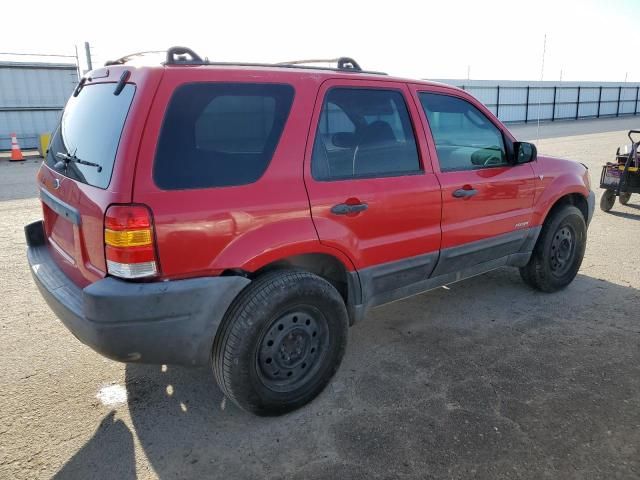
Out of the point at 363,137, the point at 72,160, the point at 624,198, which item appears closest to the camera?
the point at 72,160

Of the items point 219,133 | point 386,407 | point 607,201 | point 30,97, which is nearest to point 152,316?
point 219,133

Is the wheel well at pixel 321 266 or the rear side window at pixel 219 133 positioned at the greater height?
the rear side window at pixel 219 133

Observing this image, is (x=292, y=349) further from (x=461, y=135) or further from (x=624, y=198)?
(x=624, y=198)

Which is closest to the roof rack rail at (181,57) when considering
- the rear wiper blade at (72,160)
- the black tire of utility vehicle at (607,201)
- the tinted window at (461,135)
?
the rear wiper blade at (72,160)

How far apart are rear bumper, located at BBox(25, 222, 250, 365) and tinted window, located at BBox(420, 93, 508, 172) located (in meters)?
1.77

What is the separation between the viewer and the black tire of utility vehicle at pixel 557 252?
14.4 feet

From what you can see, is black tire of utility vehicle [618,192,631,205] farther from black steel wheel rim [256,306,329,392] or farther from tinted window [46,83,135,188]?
tinted window [46,83,135,188]

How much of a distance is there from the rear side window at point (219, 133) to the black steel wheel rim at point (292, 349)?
0.82m

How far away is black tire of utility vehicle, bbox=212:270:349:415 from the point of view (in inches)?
101

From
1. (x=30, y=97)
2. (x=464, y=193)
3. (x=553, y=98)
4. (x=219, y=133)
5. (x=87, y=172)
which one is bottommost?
(x=464, y=193)

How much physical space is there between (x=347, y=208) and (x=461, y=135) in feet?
4.63

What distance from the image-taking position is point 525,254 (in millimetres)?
4301

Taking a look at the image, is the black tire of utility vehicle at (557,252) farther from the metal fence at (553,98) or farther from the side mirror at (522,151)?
the metal fence at (553,98)

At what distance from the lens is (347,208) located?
9.45ft
